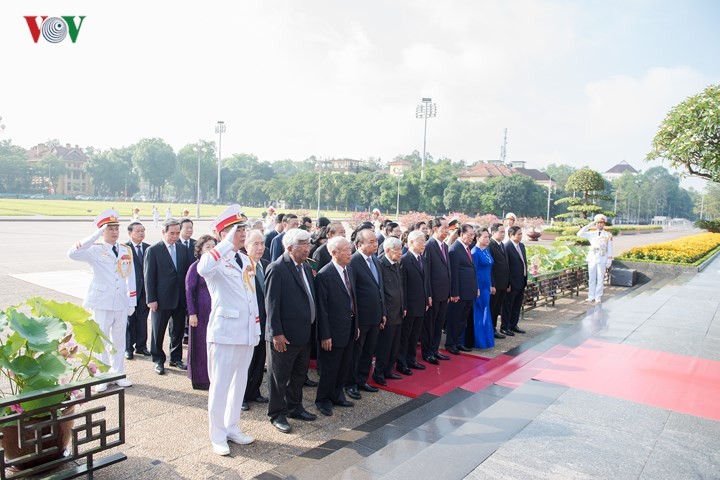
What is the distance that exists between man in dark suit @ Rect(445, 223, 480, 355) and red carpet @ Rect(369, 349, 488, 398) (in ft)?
1.07

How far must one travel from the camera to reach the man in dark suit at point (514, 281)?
753 cm

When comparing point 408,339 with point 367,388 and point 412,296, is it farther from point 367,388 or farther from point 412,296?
point 367,388

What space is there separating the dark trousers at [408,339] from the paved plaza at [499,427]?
0.71 metres

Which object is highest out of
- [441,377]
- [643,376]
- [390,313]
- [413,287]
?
[413,287]

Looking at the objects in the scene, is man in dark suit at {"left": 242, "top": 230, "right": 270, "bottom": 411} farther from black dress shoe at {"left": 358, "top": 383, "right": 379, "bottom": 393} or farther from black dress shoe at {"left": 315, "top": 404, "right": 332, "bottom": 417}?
black dress shoe at {"left": 358, "top": 383, "right": 379, "bottom": 393}

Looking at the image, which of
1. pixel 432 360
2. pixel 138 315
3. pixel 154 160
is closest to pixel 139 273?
pixel 138 315

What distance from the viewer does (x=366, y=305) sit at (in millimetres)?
4836

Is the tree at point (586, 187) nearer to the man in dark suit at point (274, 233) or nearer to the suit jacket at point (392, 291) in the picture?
the man in dark suit at point (274, 233)

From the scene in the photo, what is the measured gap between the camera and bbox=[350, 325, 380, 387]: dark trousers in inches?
195

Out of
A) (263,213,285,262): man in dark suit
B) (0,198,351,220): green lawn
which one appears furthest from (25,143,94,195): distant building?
(263,213,285,262): man in dark suit

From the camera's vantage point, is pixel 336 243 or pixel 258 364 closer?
pixel 336 243

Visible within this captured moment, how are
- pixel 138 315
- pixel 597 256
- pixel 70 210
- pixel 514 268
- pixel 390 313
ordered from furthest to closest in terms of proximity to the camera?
1. pixel 70 210
2. pixel 597 256
3. pixel 514 268
4. pixel 138 315
5. pixel 390 313

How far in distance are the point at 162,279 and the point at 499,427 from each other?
151 inches

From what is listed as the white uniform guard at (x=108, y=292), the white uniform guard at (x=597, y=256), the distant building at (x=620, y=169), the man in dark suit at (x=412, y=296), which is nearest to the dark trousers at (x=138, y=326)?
the white uniform guard at (x=108, y=292)
